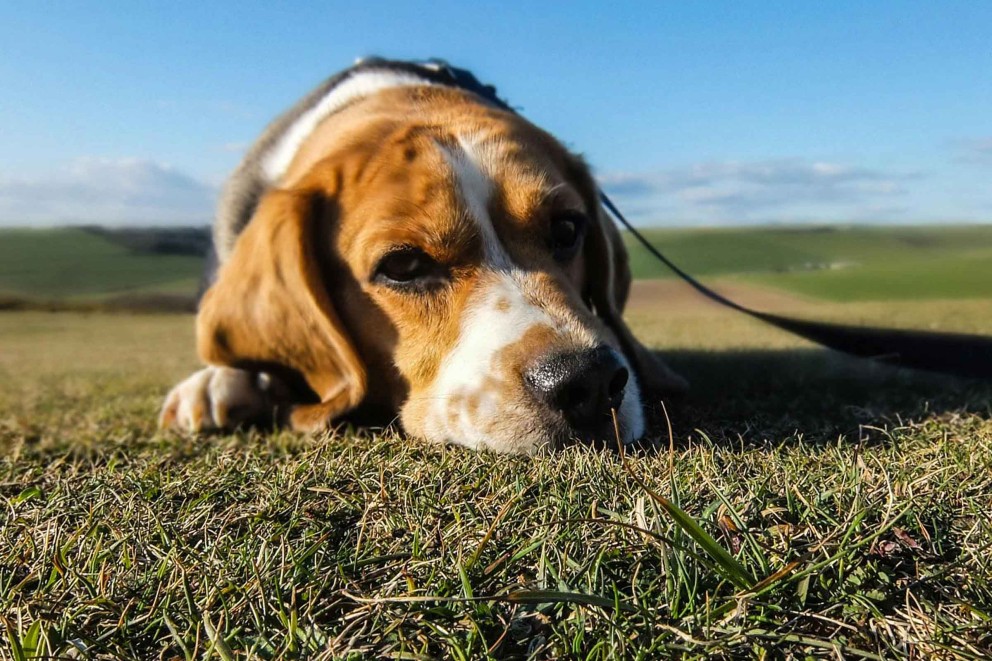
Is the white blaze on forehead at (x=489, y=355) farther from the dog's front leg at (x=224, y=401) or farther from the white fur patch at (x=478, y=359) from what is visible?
the dog's front leg at (x=224, y=401)

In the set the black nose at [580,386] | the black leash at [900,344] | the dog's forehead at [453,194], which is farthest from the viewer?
the black leash at [900,344]

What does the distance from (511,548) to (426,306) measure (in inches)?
53.2

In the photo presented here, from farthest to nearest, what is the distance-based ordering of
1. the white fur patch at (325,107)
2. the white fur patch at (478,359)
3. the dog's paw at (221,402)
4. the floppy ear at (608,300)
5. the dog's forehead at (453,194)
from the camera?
1. the white fur patch at (325,107)
2. the floppy ear at (608,300)
3. the dog's paw at (221,402)
4. the dog's forehead at (453,194)
5. the white fur patch at (478,359)

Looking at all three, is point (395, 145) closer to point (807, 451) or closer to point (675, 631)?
point (807, 451)

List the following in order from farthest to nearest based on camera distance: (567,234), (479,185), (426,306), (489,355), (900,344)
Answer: (900,344) → (567,234) → (479,185) → (426,306) → (489,355)

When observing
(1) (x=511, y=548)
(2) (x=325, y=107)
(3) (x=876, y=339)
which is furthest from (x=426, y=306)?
(3) (x=876, y=339)

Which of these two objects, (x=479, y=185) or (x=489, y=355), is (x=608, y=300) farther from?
(x=489, y=355)

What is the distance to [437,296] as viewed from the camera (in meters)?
2.68

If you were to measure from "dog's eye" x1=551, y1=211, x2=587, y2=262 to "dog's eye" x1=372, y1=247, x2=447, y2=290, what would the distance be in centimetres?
51

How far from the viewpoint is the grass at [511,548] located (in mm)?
1191

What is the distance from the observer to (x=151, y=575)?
4.72 feet

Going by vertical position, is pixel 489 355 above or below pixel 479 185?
below

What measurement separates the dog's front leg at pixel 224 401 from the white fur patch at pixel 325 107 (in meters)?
1.32

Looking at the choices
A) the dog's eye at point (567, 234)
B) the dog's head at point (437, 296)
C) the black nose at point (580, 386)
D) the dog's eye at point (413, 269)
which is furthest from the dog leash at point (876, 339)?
the black nose at point (580, 386)
